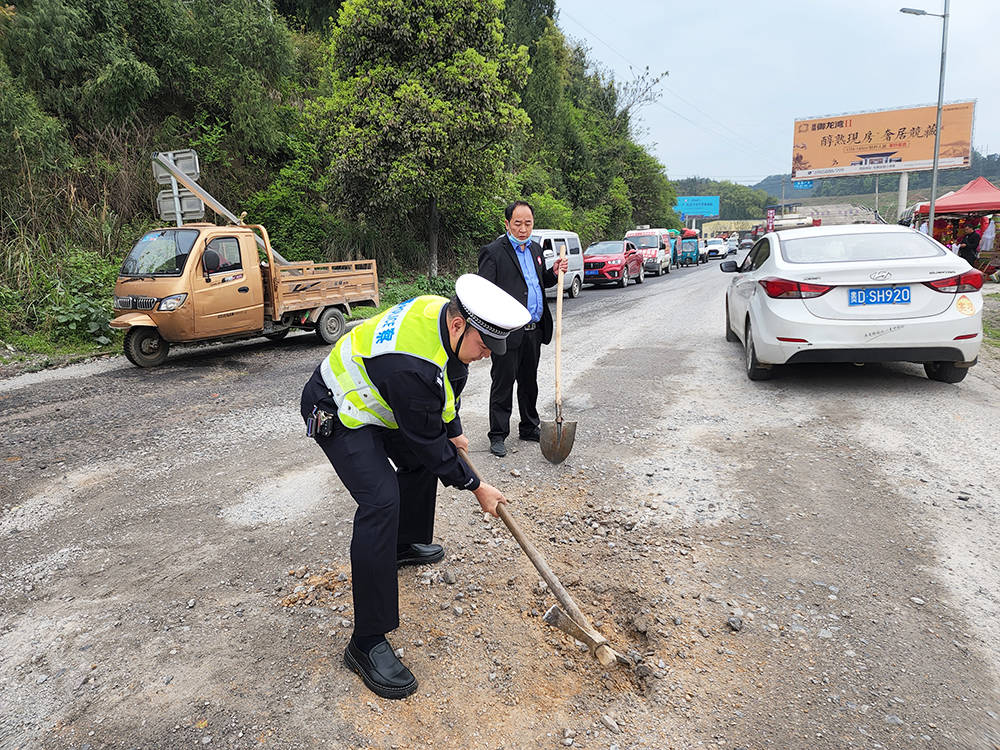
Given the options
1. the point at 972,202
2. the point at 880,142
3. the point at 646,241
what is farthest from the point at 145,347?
the point at 880,142

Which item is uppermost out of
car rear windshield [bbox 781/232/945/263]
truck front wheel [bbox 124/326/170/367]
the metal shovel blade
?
car rear windshield [bbox 781/232/945/263]

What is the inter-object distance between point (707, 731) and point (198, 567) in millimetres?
2539

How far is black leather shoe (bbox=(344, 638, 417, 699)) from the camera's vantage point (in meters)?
2.34

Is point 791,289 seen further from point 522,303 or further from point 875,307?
point 522,303

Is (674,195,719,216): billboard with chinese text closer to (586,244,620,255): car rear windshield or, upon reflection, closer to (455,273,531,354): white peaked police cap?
(586,244,620,255): car rear windshield

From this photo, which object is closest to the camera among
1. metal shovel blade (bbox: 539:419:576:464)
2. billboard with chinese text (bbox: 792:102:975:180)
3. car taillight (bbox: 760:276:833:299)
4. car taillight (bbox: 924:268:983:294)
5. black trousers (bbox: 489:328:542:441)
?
metal shovel blade (bbox: 539:419:576:464)

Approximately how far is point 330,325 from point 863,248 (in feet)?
24.3

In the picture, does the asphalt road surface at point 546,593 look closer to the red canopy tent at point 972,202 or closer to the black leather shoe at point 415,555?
the black leather shoe at point 415,555

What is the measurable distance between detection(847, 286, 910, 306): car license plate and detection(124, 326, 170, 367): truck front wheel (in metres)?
8.05

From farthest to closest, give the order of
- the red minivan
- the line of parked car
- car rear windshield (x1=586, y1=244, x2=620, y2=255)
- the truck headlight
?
1. car rear windshield (x1=586, y1=244, x2=620, y2=255)
2. the red minivan
3. the line of parked car
4. the truck headlight

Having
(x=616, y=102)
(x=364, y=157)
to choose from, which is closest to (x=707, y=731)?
(x=364, y=157)

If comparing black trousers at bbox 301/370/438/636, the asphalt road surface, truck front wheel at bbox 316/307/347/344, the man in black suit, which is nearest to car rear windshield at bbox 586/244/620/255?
truck front wheel at bbox 316/307/347/344

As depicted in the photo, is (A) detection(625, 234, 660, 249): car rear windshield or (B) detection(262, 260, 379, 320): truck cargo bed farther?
(A) detection(625, 234, 660, 249): car rear windshield

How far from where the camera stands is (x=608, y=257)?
2005cm
